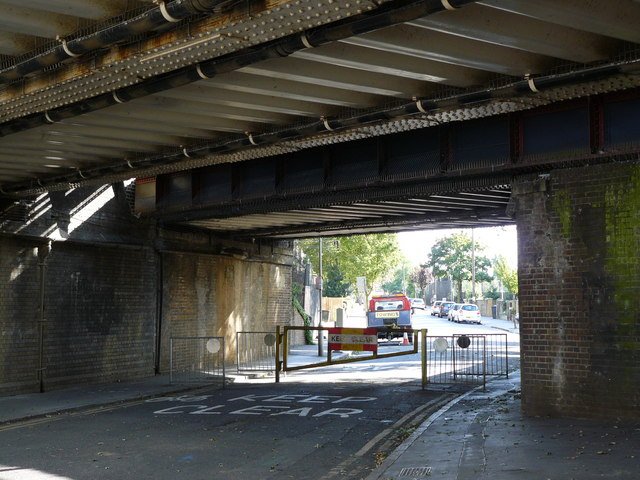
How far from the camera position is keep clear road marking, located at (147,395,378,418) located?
1290 centimetres

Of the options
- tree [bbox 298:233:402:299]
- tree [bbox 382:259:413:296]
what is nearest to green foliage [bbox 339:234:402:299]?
tree [bbox 298:233:402:299]

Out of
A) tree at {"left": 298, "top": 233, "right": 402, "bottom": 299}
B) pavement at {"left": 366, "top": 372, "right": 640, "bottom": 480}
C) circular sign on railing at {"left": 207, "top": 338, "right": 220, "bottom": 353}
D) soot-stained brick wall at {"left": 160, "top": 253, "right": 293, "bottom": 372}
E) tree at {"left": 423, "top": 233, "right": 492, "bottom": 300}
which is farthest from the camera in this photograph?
tree at {"left": 423, "top": 233, "right": 492, "bottom": 300}

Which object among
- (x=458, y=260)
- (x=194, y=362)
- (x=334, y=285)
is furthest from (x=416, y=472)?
(x=458, y=260)

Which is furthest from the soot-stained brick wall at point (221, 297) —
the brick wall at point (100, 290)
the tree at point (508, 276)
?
the tree at point (508, 276)

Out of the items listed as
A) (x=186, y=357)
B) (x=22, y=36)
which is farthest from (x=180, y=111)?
(x=186, y=357)

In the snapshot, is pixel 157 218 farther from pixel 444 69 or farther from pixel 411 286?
pixel 411 286

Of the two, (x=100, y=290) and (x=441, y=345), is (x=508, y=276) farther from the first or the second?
(x=100, y=290)

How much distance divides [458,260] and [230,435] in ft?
265

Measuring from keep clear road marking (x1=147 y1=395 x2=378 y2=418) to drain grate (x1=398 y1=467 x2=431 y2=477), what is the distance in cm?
447

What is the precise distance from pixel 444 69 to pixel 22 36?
4.89m

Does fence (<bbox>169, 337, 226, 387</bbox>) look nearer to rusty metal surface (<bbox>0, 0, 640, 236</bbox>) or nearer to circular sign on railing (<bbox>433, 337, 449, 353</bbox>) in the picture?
circular sign on railing (<bbox>433, 337, 449, 353</bbox>)

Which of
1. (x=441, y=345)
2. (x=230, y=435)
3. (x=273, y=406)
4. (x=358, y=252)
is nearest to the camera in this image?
(x=230, y=435)

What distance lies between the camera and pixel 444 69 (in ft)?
27.9

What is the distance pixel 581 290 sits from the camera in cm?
1077
